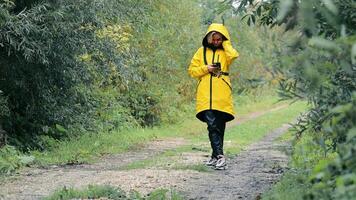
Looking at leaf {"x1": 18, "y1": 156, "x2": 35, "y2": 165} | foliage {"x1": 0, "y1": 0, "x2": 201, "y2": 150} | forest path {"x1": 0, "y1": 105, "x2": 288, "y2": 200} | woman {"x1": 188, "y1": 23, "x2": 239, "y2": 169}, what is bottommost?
forest path {"x1": 0, "y1": 105, "x2": 288, "y2": 200}

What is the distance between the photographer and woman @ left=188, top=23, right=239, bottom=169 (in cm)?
942

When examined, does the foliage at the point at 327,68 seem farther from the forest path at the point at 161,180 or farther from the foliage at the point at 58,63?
the foliage at the point at 58,63

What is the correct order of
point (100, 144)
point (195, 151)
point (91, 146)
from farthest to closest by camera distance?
point (100, 144) → point (91, 146) → point (195, 151)

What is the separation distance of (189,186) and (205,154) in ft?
14.8

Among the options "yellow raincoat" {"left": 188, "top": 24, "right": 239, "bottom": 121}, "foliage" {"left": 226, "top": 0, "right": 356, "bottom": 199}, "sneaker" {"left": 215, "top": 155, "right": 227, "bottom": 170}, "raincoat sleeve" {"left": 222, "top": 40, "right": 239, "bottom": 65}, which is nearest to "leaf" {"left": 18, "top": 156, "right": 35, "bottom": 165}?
"yellow raincoat" {"left": 188, "top": 24, "right": 239, "bottom": 121}

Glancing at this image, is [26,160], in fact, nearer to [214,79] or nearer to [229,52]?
[214,79]

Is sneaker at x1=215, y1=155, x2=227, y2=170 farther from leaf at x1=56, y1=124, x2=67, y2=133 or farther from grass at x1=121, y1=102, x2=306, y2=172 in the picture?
leaf at x1=56, y1=124, x2=67, y2=133

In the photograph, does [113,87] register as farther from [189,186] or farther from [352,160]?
[352,160]

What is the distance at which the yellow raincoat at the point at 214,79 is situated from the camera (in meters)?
9.42

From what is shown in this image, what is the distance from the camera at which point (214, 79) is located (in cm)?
947

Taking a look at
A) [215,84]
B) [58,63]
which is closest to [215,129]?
[215,84]

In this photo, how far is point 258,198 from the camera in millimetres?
6695

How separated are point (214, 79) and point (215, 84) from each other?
79 mm

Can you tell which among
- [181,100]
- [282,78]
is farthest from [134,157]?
[181,100]
